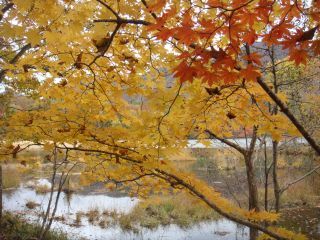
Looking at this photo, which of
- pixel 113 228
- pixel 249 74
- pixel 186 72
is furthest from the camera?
pixel 113 228

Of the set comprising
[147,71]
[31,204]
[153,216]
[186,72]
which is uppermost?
[147,71]

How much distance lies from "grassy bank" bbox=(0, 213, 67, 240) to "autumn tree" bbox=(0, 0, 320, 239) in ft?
15.4

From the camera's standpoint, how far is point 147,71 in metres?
2.72

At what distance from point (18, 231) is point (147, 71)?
19.4 feet

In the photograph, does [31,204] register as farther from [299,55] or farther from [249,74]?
[299,55]

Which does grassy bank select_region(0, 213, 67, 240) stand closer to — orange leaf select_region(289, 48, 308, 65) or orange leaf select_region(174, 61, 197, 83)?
orange leaf select_region(174, 61, 197, 83)

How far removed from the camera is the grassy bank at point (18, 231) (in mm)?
6864

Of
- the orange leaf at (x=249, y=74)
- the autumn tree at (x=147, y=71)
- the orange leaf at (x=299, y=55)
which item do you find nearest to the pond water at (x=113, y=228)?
the autumn tree at (x=147, y=71)

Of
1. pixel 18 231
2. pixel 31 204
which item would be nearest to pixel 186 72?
pixel 18 231

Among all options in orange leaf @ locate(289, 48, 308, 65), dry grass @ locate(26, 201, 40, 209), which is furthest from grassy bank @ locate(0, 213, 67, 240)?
orange leaf @ locate(289, 48, 308, 65)

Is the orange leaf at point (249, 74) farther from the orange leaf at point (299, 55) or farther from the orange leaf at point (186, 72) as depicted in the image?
the orange leaf at point (186, 72)

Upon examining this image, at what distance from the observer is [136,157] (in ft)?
8.88

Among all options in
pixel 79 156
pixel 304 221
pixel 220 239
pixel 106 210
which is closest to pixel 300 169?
pixel 304 221

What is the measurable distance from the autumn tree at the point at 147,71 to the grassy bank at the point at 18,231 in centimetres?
468
